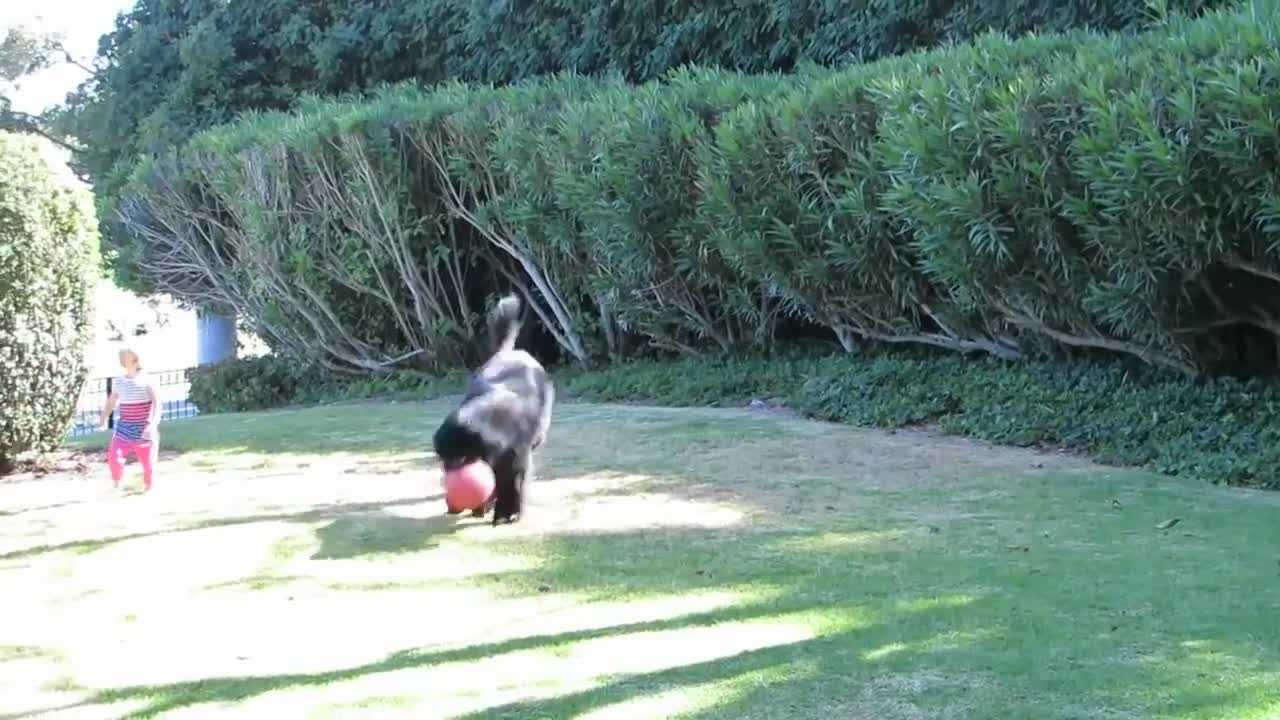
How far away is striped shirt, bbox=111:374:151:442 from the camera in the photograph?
7.97 meters

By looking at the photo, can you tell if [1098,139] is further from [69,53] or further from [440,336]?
[69,53]

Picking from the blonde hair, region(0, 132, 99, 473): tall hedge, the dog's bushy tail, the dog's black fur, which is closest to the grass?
the dog's black fur

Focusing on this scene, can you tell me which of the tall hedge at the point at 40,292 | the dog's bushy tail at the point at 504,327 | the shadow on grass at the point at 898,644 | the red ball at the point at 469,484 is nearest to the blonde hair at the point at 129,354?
the tall hedge at the point at 40,292

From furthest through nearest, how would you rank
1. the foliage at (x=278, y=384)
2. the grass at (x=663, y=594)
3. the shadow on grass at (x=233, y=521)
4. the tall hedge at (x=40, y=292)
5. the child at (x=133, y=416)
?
1. the foliage at (x=278, y=384)
2. the tall hedge at (x=40, y=292)
3. the child at (x=133, y=416)
4. the shadow on grass at (x=233, y=521)
5. the grass at (x=663, y=594)

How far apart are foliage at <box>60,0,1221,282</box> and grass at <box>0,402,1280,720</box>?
A: 5820mm

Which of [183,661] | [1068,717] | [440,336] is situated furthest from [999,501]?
[440,336]

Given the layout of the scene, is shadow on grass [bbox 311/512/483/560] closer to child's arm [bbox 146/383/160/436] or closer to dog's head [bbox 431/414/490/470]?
dog's head [bbox 431/414/490/470]

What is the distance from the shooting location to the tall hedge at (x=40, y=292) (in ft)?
28.5

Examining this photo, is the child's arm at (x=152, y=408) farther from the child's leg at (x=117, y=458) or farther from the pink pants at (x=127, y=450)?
the child's leg at (x=117, y=458)

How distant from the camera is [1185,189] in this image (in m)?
7.54

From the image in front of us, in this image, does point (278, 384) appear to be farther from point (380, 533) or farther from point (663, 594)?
point (663, 594)

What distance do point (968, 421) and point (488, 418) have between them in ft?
15.5

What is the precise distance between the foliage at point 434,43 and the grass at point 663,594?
19.1 ft

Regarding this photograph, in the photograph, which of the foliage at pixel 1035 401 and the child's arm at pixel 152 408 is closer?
the child's arm at pixel 152 408
